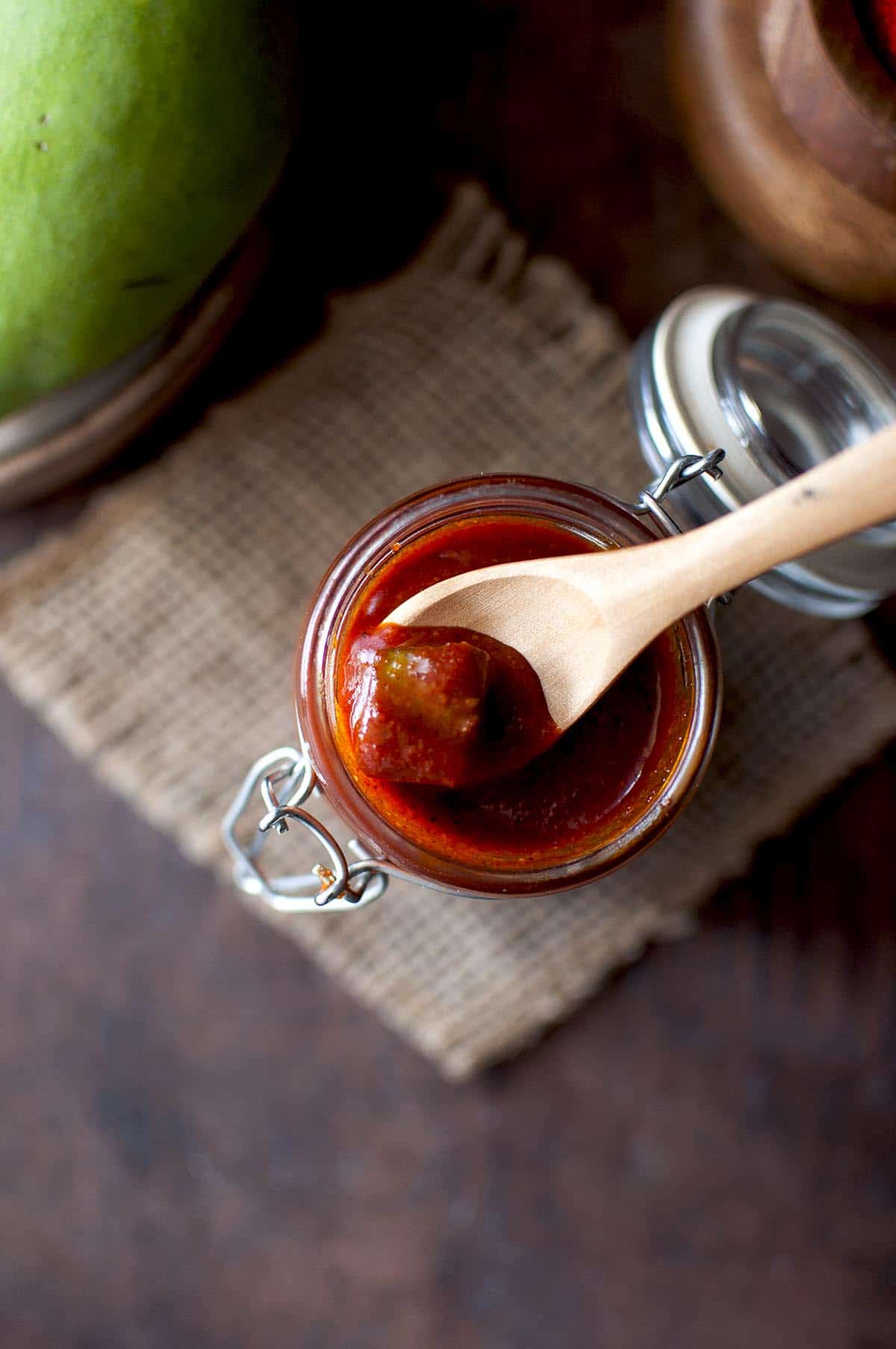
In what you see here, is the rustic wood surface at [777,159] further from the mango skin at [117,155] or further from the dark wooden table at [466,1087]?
the mango skin at [117,155]

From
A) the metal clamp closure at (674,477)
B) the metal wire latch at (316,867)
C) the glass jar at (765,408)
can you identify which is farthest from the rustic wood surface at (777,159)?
the metal wire latch at (316,867)

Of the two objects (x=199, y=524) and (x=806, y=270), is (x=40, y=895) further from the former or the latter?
(x=806, y=270)

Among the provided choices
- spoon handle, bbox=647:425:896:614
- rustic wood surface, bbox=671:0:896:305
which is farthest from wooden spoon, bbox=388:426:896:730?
rustic wood surface, bbox=671:0:896:305

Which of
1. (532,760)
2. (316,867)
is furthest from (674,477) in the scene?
(316,867)

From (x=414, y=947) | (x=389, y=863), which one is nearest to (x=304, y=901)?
(x=389, y=863)

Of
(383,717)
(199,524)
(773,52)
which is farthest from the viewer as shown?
(199,524)

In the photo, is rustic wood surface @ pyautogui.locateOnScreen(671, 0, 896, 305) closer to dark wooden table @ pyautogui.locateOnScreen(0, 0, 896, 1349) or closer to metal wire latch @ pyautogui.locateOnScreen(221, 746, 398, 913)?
dark wooden table @ pyautogui.locateOnScreen(0, 0, 896, 1349)

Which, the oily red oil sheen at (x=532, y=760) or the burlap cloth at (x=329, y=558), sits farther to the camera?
the burlap cloth at (x=329, y=558)
